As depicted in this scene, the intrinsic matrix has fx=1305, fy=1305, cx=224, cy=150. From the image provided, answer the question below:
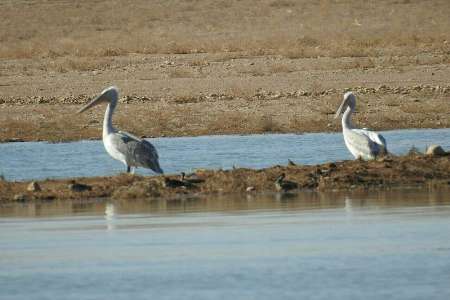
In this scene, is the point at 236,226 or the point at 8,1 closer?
the point at 236,226

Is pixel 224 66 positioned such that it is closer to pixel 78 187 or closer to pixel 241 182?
pixel 241 182

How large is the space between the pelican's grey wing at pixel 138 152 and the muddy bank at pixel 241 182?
0.36 metres

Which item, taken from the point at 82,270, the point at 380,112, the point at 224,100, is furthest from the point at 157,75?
the point at 82,270

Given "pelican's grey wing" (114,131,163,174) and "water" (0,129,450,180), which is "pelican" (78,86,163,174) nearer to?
"pelican's grey wing" (114,131,163,174)

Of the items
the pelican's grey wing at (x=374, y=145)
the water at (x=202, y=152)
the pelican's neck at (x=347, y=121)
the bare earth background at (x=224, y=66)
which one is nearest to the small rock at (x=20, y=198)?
the water at (x=202, y=152)

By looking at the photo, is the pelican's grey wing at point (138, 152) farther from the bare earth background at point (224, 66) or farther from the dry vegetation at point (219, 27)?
the dry vegetation at point (219, 27)

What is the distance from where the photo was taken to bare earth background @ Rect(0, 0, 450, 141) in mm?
23328

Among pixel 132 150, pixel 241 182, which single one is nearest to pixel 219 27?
pixel 132 150

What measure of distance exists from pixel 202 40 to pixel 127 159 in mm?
23891

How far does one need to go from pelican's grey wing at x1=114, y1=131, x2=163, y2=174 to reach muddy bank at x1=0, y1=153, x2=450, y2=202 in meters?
0.36

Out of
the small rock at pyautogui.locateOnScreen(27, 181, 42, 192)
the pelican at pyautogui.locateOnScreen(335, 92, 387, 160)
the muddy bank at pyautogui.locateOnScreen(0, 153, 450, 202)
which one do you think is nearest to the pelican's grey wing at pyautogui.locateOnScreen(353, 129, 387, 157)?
the pelican at pyautogui.locateOnScreen(335, 92, 387, 160)

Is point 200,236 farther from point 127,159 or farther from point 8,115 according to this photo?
point 8,115

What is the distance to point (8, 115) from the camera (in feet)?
78.7

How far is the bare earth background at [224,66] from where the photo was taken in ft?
76.5
